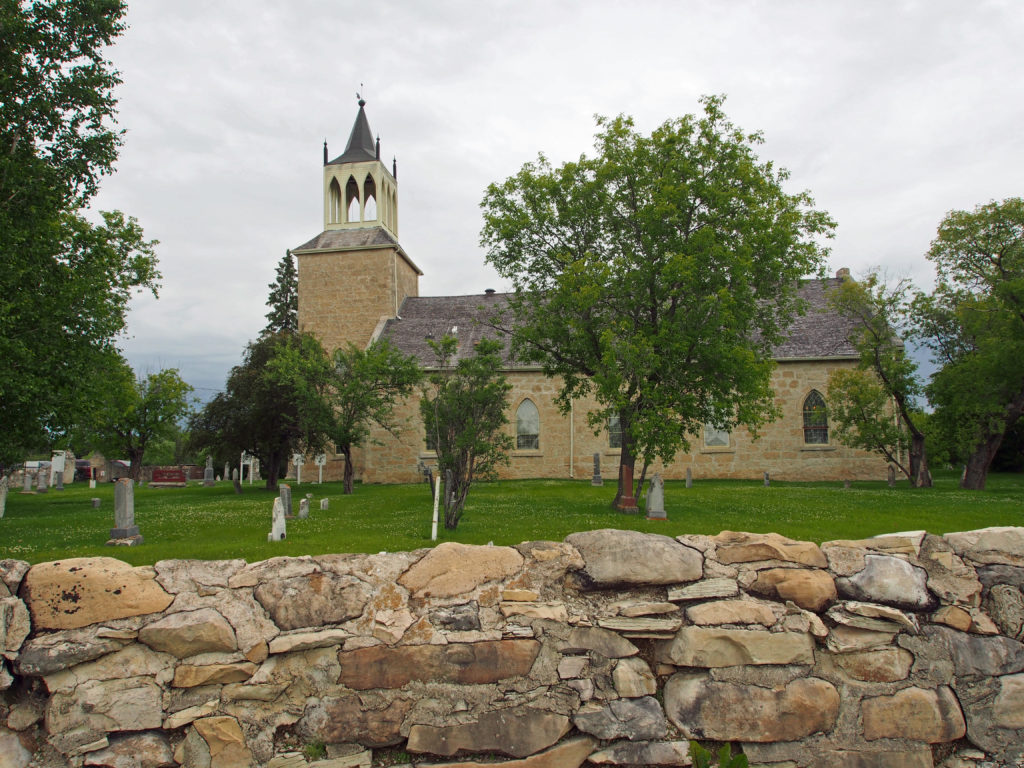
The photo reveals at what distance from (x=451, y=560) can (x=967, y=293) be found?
24883 mm

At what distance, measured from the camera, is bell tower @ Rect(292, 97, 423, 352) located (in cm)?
3659

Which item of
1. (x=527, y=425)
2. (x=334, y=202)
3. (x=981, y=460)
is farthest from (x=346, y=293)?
(x=981, y=460)

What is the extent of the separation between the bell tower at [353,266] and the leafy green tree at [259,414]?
365 inches

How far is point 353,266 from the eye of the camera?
36.9m

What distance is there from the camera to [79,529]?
13.7 meters

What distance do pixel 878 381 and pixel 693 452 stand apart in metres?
8.71

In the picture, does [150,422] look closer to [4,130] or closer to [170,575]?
[4,130]

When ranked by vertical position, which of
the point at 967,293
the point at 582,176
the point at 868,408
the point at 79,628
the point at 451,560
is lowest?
the point at 79,628

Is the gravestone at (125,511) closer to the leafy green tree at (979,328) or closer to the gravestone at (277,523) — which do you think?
the gravestone at (277,523)

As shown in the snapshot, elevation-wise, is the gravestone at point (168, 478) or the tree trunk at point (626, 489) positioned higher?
the tree trunk at point (626, 489)

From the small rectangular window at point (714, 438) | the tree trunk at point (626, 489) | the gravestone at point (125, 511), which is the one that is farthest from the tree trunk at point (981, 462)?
the gravestone at point (125, 511)

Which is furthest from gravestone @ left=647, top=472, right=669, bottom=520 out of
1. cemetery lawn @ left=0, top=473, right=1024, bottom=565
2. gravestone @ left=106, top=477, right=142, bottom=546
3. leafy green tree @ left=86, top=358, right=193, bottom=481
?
leafy green tree @ left=86, top=358, right=193, bottom=481

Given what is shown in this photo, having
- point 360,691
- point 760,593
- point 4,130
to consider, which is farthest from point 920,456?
point 4,130

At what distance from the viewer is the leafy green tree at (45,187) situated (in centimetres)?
1302
